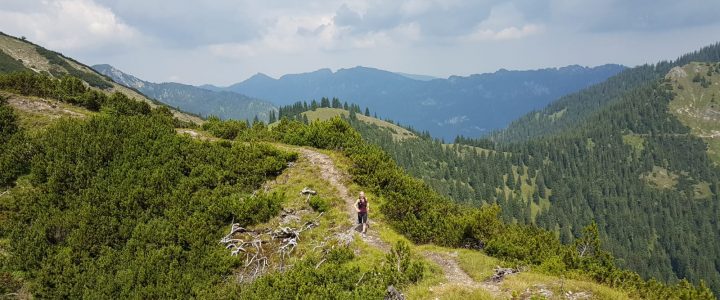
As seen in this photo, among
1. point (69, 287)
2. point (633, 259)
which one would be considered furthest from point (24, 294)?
point (633, 259)

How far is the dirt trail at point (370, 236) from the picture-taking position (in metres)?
16.5

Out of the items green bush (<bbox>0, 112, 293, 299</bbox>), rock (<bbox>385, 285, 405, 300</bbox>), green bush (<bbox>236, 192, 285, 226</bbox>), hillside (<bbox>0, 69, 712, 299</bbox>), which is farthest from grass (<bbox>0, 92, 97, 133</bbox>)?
rock (<bbox>385, 285, 405, 300</bbox>)

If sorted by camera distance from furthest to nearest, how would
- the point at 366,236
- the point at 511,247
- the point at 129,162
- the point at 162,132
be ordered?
the point at 162,132 → the point at 129,162 → the point at 366,236 → the point at 511,247

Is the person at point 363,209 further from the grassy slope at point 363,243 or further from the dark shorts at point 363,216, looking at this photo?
the grassy slope at point 363,243

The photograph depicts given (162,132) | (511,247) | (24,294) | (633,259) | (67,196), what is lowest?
A: (633,259)

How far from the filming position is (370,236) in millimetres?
20828

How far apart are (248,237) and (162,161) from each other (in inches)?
353

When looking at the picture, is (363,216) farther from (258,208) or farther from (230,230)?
(230,230)

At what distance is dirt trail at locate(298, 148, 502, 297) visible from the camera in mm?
16547

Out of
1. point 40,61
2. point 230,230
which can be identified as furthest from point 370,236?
point 40,61

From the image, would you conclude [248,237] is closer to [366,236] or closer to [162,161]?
[366,236]

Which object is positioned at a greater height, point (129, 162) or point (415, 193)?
point (129, 162)

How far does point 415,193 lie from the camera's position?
25438 mm

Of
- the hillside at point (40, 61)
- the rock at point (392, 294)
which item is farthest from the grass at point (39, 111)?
the hillside at point (40, 61)
